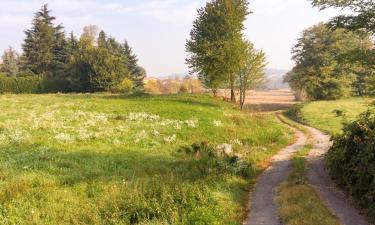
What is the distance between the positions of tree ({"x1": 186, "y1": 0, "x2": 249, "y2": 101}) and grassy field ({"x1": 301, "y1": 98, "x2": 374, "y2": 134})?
11.6 m

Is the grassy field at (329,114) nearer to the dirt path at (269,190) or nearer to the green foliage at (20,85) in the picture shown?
the dirt path at (269,190)

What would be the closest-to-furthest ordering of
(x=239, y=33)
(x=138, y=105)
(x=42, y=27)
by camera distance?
(x=138, y=105) < (x=239, y=33) < (x=42, y=27)

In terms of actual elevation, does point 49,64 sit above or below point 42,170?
above

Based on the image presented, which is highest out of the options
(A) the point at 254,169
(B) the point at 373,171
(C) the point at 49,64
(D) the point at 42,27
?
(D) the point at 42,27

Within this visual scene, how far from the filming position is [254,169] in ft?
80.4

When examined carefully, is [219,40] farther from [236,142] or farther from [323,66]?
[323,66]

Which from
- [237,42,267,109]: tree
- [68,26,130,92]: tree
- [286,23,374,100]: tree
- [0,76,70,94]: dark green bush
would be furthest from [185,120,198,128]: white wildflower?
[0,76,70,94]: dark green bush

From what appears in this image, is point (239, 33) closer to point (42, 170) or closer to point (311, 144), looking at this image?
point (311, 144)

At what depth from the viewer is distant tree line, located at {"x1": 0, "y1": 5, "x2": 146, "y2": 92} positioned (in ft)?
237

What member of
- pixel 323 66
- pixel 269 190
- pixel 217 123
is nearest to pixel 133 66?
pixel 323 66

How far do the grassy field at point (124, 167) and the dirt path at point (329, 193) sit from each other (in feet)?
10.9

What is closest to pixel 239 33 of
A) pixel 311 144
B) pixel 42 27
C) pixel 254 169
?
pixel 311 144

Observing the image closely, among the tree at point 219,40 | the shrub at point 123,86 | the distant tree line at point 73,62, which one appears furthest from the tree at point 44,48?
the tree at point 219,40

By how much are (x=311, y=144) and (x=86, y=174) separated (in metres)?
A: 20.9
